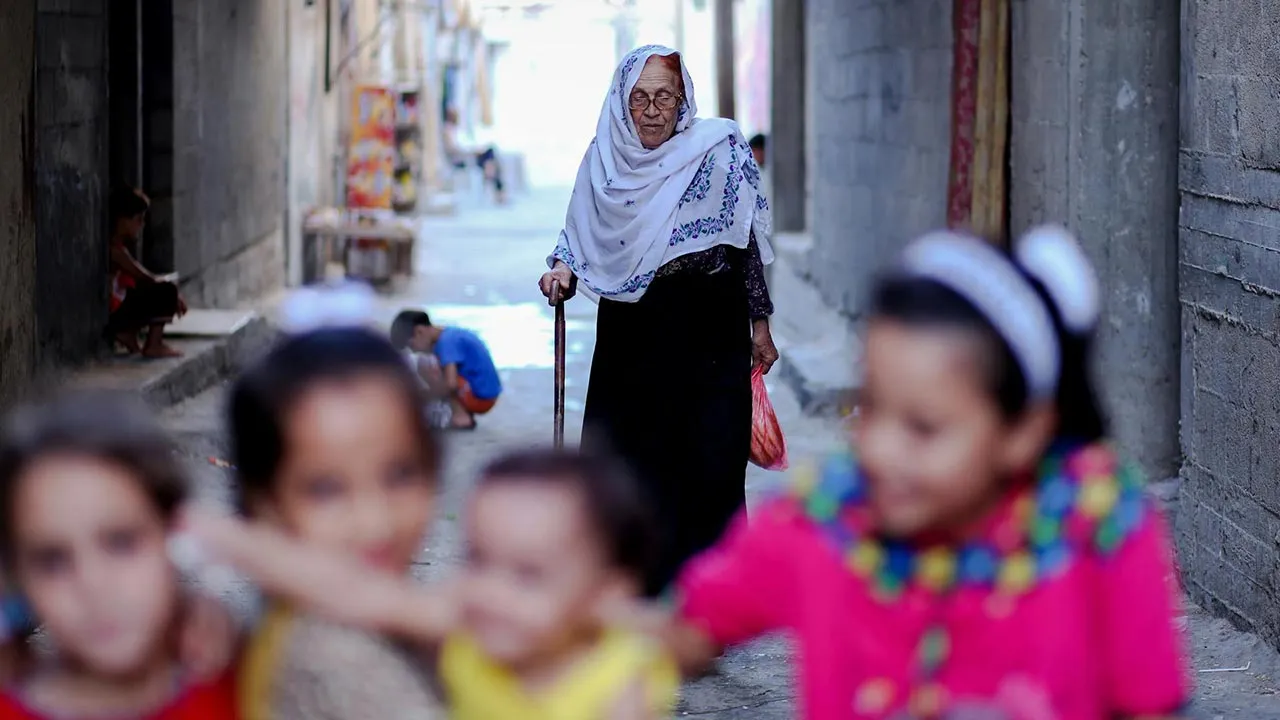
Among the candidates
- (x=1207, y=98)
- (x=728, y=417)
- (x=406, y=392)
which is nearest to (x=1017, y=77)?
(x=1207, y=98)

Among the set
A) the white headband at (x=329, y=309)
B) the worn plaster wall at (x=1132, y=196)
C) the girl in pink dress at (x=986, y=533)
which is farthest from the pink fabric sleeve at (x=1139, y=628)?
the worn plaster wall at (x=1132, y=196)

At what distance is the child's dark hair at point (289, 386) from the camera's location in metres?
1.98

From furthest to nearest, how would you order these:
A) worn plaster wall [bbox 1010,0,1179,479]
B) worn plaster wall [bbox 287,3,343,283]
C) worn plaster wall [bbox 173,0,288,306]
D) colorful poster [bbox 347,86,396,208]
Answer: colorful poster [bbox 347,86,396,208] < worn plaster wall [bbox 287,3,343,283] < worn plaster wall [bbox 173,0,288,306] < worn plaster wall [bbox 1010,0,1179,479]

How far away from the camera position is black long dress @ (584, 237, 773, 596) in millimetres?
5297

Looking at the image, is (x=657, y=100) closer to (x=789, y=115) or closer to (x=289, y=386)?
(x=289, y=386)

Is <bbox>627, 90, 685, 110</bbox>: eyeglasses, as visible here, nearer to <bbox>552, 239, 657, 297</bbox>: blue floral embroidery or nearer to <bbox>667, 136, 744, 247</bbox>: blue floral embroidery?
<bbox>667, 136, 744, 247</bbox>: blue floral embroidery

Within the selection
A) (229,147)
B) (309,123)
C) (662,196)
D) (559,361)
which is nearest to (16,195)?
(559,361)

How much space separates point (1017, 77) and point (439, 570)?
9.52 feet

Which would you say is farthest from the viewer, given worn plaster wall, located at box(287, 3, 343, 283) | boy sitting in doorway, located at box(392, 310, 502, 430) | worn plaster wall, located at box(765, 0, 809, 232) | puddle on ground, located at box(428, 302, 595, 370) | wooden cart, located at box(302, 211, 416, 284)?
wooden cart, located at box(302, 211, 416, 284)

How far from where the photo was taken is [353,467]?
196 cm

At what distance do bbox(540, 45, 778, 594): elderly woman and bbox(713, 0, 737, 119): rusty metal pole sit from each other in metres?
12.2

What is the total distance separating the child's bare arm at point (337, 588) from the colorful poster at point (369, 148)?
16957mm

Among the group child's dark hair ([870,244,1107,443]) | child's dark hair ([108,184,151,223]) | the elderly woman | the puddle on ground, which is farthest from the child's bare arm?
the puddle on ground

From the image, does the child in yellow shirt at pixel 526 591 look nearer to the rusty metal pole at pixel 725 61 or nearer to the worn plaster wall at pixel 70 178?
the worn plaster wall at pixel 70 178
